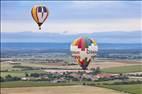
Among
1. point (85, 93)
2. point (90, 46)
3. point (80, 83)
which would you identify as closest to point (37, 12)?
point (90, 46)

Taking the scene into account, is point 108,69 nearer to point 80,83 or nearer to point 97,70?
point 97,70

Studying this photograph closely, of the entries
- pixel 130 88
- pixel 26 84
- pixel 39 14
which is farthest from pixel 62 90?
pixel 39 14

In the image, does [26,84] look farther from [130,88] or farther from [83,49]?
[83,49]

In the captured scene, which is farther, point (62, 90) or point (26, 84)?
point (26, 84)

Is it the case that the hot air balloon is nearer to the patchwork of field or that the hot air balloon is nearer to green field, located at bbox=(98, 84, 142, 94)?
Answer: the patchwork of field

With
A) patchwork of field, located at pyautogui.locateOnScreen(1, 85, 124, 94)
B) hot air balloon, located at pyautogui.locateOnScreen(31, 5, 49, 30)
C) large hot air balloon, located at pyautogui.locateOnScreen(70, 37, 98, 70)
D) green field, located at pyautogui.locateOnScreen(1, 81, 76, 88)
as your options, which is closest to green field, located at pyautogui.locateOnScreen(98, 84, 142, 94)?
patchwork of field, located at pyautogui.locateOnScreen(1, 85, 124, 94)

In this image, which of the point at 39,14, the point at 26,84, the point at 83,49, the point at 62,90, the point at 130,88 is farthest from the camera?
the point at 26,84
